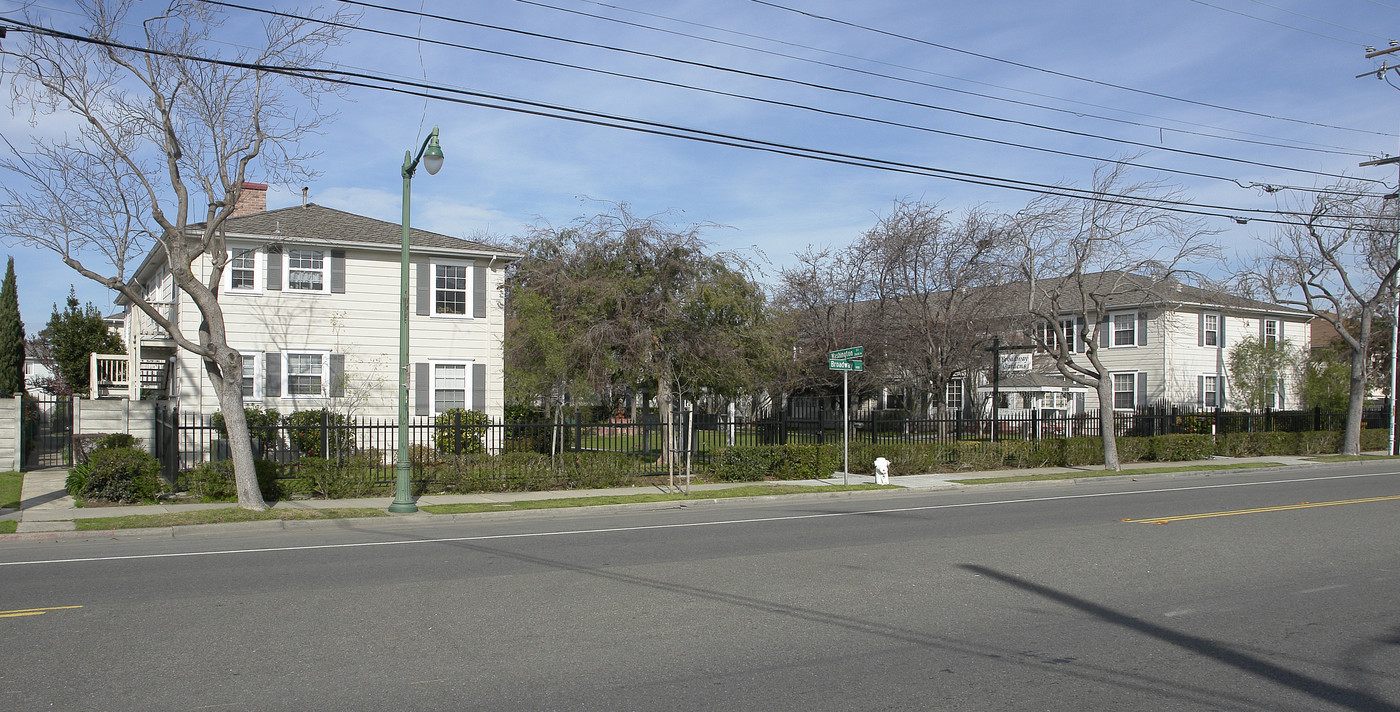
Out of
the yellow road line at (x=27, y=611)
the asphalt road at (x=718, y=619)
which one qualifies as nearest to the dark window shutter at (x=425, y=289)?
the asphalt road at (x=718, y=619)

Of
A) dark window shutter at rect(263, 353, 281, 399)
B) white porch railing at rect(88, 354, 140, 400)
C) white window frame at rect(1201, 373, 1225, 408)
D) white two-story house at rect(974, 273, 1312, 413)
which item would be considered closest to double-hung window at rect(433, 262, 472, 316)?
dark window shutter at rect(263, 353, 281, 399)

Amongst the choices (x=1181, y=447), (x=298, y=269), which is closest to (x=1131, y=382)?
(x=1181, y=447)

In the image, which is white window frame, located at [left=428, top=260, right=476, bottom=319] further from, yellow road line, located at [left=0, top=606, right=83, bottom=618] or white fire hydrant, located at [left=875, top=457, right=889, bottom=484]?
yellow road line, located at [left=0, top=606, right=83, bottom=618]

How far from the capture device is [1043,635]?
6898mm

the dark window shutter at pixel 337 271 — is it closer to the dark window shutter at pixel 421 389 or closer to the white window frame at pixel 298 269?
the white window frame at pixel 298 269

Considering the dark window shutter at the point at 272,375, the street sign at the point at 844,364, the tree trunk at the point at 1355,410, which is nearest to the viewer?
the street sign at the point at 844,364

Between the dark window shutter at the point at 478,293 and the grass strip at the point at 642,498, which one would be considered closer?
the grass strip at the point at 642,498

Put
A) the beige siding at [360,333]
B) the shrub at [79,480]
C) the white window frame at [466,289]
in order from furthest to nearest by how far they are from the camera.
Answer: the white window frame at [466,289], the beige siding at [360,333], the shrub at [79,480]

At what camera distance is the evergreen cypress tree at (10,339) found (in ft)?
113

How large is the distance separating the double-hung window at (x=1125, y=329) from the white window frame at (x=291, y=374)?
114ft

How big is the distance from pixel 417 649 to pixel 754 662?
94.2 inches

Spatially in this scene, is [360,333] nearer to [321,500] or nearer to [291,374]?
[291,374]

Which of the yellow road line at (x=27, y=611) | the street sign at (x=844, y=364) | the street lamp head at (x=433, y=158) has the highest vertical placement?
the street lamp head at (x=433, y=158)

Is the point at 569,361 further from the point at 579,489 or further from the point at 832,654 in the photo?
the point at 832,654
